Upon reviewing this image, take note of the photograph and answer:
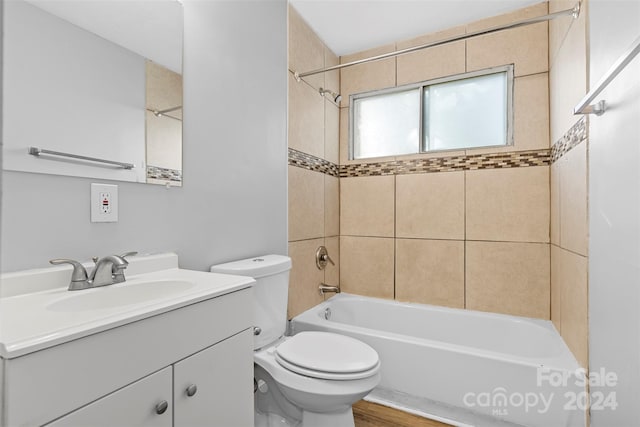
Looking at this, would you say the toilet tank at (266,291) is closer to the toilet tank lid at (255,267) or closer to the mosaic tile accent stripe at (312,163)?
the toilet tank lid at (255,267)

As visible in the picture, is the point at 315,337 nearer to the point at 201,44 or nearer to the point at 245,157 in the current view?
the point at 245,157

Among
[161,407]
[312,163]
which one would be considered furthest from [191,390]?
[312,163]

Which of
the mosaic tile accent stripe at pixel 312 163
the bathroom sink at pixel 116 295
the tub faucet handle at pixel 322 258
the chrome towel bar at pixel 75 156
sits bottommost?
the tub faucet handle at pixel 322 258

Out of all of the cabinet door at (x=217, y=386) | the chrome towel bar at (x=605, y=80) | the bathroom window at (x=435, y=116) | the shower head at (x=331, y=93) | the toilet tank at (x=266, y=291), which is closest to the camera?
the chrome towel bar at (x=605, y=80)

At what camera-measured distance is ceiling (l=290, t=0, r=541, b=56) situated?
212 centimetres

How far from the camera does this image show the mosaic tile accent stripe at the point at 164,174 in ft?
4.22

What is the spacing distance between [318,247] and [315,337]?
0.90 metres

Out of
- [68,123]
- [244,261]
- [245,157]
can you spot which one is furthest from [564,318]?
[68,123]

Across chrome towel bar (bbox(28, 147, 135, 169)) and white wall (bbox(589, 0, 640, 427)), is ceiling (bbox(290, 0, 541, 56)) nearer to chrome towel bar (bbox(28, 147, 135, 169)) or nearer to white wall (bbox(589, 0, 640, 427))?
white wall (bbox(589, 0, 640, 427))

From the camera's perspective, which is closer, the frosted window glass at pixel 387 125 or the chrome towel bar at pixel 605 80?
the chrome towel bar at pixel 605 80

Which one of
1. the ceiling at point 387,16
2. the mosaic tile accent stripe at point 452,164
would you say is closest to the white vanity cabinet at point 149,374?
the mosaic tile accent stripe at point 452,164

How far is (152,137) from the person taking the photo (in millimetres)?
1304

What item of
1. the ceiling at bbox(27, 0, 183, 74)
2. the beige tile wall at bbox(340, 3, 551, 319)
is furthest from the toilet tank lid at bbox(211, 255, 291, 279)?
the beige tile wall at bbox(340, 3, 551, 319)

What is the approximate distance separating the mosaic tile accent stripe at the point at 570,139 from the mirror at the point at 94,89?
5.65 ft
